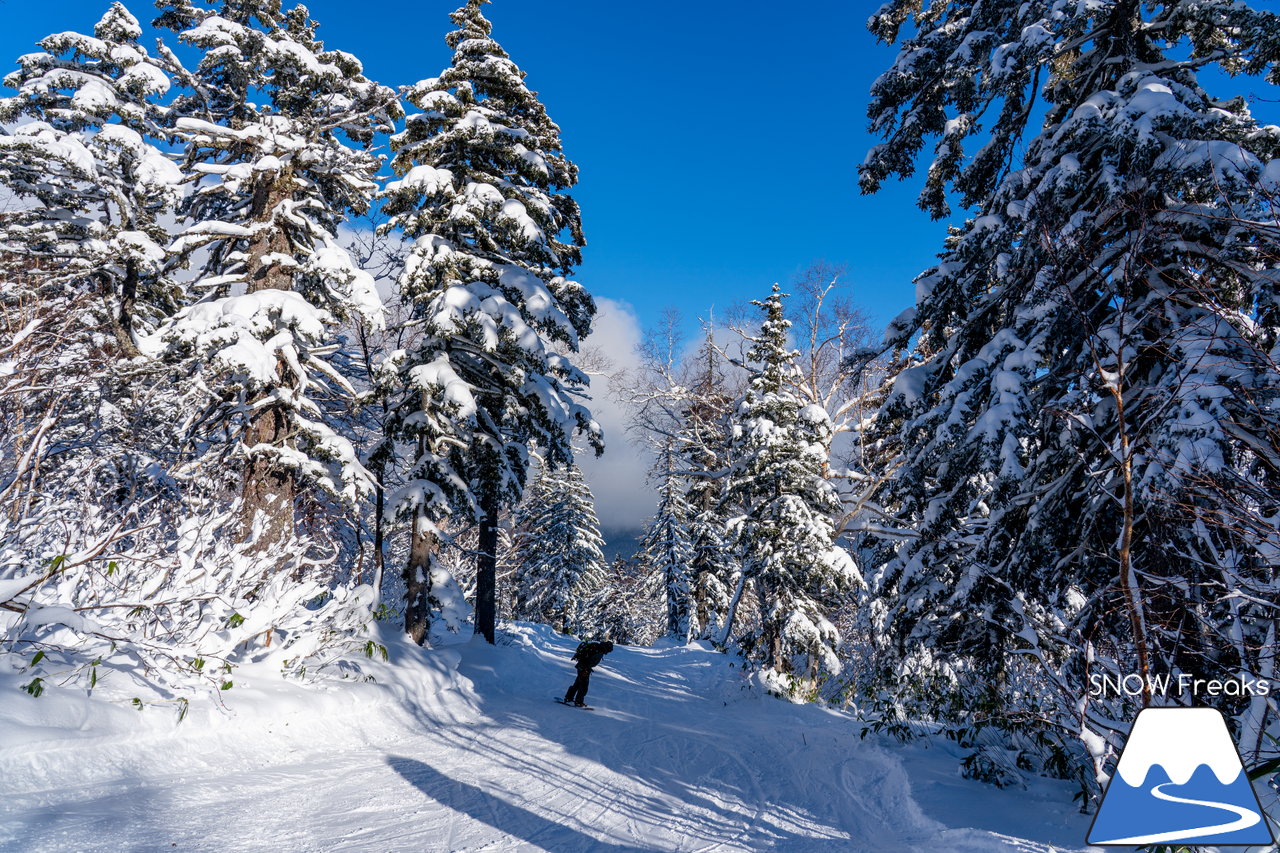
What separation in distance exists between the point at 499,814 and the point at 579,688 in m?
6.03

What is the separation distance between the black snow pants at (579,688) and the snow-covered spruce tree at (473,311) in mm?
3355

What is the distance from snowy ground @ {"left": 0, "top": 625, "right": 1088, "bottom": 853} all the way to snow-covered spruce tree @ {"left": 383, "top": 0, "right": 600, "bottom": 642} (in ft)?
14.5

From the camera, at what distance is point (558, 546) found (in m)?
34.8

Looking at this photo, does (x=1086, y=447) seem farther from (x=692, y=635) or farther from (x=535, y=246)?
(x=692, y=635)

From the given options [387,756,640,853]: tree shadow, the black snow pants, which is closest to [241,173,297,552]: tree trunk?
[387,756,640,853]: tree shadow

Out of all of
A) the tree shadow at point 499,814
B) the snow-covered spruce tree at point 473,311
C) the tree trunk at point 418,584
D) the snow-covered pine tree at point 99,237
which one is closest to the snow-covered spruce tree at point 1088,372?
the tree shadow at point 499,814

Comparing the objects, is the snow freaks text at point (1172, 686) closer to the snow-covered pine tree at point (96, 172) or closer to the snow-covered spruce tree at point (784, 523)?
the snow-covered spruce tree at point (784, 523)

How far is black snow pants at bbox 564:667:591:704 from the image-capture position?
441 inches

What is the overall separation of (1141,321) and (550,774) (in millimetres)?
7351

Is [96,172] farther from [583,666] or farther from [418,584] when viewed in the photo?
[583,666]

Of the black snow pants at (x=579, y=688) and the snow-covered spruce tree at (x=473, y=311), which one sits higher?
the snow-covered spruce tree at (x=473, y=311)

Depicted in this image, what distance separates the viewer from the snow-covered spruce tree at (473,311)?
12211 millimetres

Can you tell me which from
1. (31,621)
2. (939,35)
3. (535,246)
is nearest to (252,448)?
(31,621)

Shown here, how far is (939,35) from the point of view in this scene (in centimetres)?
866
